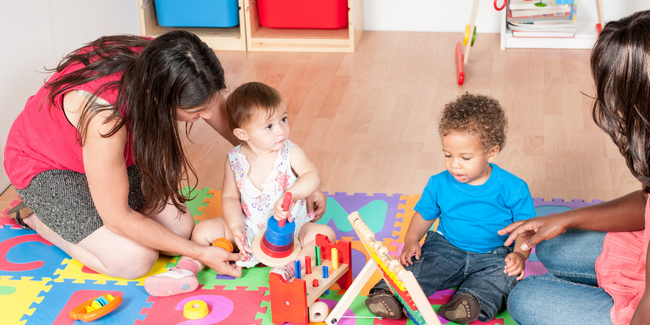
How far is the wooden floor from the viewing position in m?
1.94

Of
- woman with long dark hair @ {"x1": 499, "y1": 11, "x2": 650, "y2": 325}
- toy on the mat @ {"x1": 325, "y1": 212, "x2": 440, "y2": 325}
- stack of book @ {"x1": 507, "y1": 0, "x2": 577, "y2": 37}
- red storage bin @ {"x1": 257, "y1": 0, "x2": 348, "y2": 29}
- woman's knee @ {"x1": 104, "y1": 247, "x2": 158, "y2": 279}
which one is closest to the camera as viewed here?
woman with long dark hair @ {"x1": 499, "y1": 11, "x2": 650, "y2": 325}

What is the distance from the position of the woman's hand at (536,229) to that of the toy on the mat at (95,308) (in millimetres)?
881

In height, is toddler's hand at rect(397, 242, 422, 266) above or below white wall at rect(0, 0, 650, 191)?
below

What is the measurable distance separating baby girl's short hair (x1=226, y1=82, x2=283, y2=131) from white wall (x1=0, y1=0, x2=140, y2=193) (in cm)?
94

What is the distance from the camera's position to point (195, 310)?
1371 millimetres

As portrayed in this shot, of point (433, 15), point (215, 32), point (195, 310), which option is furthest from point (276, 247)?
point (433, 15)

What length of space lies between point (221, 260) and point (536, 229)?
0.72m

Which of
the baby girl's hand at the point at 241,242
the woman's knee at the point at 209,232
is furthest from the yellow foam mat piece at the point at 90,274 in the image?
the baby girl's hand at the point at 241,242

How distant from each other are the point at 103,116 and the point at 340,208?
760mm

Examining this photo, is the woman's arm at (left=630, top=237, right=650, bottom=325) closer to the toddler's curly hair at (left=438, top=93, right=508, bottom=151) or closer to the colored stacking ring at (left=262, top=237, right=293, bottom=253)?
the toddler's curly hair at (left=438, top=93, right=508, bottom=151)

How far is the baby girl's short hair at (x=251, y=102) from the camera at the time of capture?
144 centimetres

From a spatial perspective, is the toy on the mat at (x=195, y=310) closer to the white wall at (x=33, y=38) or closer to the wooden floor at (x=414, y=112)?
the wooden floor at (x=414, y=112)

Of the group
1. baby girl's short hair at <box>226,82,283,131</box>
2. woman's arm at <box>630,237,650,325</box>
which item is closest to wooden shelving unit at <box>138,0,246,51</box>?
baby girl's short hair at <box>226,82,283,131</box>

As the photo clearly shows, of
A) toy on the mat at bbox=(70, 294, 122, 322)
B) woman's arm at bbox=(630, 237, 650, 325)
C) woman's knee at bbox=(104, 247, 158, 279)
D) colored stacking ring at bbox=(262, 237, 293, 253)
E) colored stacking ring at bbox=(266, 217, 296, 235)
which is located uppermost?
woman's arm at bbox=(630, 237, 650, 325)
